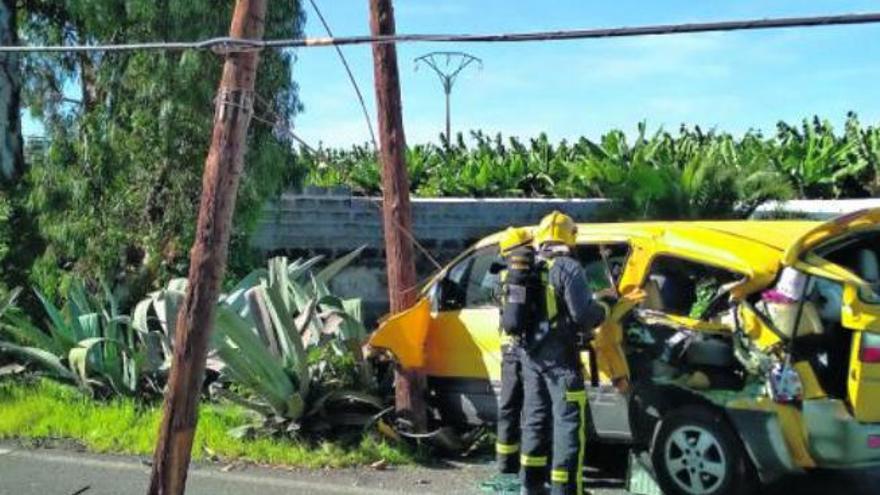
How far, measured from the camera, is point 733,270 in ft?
21.1

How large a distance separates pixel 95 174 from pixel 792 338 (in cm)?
806

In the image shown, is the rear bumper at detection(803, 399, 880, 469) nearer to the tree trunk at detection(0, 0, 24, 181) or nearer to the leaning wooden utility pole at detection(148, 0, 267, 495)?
the leaning wooden utility pole at detection(148, 0, 267, 495)

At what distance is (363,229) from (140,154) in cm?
362

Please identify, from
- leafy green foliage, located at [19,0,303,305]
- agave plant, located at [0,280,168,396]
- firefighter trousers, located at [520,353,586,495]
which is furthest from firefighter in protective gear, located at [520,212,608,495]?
leafy green foliage, located at [19,0,303,305]

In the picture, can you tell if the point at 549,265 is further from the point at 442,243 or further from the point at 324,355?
the point at 442,243

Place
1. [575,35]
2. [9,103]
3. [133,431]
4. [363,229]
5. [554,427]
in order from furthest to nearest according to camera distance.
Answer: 1. [363,229]
2. [9,103]
3. [133,431]
4. [554,427]
5. [575,35]

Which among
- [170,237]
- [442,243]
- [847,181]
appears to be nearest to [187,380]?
[170,237]

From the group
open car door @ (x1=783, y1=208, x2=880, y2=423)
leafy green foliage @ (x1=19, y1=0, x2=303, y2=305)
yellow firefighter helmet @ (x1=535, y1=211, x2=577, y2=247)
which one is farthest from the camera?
leafy green foliage @ (x1=19, y1=0, x2=303, y2=305)

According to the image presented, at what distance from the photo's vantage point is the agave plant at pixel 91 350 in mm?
9070

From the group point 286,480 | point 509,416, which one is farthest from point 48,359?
point 509,416

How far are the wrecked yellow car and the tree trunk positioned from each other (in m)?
8.49

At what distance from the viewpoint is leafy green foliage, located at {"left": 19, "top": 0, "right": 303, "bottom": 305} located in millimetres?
11281

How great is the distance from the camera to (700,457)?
6.47m

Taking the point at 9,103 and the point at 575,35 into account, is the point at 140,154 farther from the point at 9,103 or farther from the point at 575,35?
the point at 575,35
